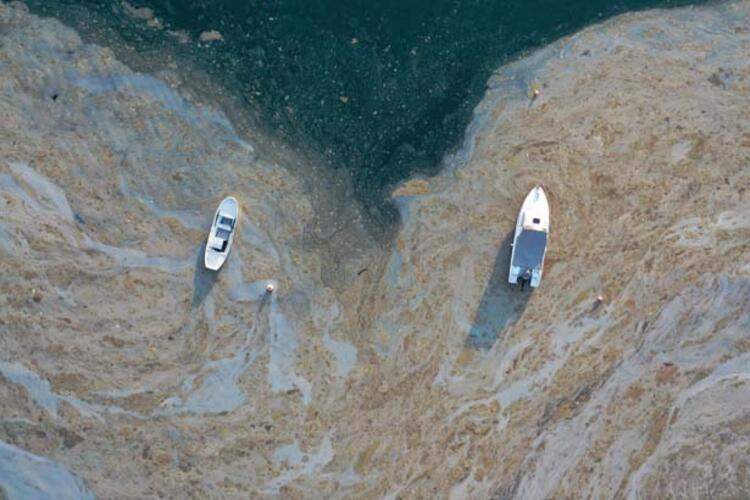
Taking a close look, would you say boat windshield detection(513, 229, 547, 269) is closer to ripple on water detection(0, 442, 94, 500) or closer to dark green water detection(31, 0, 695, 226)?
dark green water detection(31, 0, 695, 226)

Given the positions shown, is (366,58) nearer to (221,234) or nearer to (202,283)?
(221,234)

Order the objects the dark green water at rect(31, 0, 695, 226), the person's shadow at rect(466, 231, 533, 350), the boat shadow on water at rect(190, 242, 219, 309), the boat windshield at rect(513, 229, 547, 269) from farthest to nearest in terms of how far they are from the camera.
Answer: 1. the dark green water at rect(31, 0, 695, 226)
2. the person's shadow at rect(466, 231, 533, 350)
3. the boat shadow on water at rect(190, 242, 219, 309)
4. the boat windshield at rect(513, 229, 547, 269)

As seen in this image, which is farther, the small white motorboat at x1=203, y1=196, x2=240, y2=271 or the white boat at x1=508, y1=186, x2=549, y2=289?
the small white motorboat at x1=203, y1=196, x2=240, y2=271

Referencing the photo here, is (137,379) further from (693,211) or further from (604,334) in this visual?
(693,211)

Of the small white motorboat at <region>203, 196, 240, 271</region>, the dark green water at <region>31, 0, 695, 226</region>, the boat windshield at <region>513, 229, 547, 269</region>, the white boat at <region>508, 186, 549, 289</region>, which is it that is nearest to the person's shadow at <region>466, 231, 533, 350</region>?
the white boat at <region>508, 186, 549, 289</region>

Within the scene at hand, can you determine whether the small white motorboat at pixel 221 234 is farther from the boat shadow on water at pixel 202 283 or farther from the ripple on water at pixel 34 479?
the ripple on water at pixel 34 479

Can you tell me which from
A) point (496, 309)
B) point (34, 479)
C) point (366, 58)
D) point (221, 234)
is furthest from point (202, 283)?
point (496, 309)
